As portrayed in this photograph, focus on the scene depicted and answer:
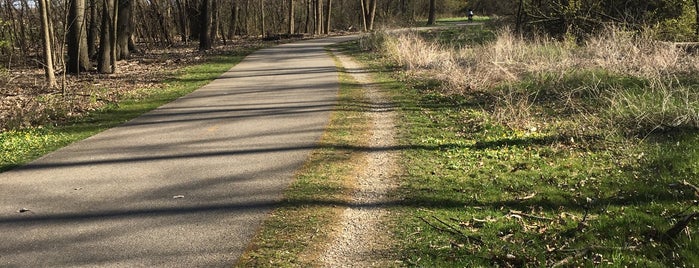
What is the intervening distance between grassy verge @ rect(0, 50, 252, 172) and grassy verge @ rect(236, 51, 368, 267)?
4.28 meters

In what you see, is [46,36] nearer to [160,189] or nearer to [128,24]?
[160,189]

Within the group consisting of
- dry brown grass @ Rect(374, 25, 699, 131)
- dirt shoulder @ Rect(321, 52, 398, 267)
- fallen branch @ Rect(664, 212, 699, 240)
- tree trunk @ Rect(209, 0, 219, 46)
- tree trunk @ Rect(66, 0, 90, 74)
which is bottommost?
dirt shoulder @ Rect(321, 52, 398, 267)

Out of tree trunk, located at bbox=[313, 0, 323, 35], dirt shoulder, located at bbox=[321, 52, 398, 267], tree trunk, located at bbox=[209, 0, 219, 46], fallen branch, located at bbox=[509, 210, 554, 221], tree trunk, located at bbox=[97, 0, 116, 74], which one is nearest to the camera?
dirt shoulder, located at bbox=[321, 52, 398, 267]

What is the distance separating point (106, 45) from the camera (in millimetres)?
18625

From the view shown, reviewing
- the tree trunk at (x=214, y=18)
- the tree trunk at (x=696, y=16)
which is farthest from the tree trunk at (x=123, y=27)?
the tree trunk at (x=696, y=16)

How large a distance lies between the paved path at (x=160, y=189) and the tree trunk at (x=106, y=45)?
8.08 metres

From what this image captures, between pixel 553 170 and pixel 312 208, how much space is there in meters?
3.25

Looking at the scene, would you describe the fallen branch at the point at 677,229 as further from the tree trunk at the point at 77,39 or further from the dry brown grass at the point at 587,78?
the tree trunk at the point at 77,39

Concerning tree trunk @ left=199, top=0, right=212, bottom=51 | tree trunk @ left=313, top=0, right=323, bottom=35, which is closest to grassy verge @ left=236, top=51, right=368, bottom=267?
tree trunk @ left=199, top=0, right=212, bottom=51

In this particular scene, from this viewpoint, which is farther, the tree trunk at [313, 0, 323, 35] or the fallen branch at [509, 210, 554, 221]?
the tree trunk at [313, 0, 323, 35]

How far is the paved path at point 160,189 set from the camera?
463 cm

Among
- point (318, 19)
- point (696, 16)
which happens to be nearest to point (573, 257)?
point (696, 16)

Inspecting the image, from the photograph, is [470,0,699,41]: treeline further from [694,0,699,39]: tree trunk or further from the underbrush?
the underbrush

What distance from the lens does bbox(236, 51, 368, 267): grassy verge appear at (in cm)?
447
